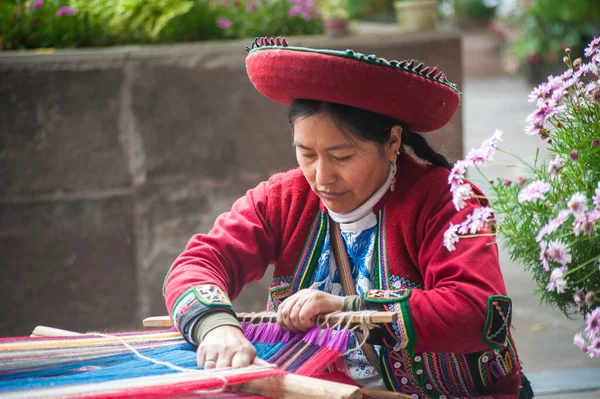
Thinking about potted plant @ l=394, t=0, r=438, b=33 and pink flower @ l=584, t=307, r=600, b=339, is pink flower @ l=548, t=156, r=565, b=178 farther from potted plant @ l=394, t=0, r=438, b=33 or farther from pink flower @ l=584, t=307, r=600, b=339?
potted plant @ l=394, t=0, r=438, b=33

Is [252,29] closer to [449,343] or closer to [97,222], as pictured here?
[97,222]

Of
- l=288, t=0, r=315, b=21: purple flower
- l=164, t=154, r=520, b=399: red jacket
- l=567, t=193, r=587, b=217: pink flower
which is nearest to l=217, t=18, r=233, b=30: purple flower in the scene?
l=288, t=0, r=315, b=21: purple flower

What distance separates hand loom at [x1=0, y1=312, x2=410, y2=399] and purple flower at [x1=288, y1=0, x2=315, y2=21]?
324 centimetres

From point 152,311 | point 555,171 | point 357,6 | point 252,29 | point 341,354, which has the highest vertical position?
point 357,6

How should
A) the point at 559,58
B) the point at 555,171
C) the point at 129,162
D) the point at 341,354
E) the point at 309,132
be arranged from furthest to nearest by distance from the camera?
the point at 559,58 → the point at 129,162 → the point at 309,132 → the point at 341,354 → the point at 555,171

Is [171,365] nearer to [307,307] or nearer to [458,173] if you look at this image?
[307,307]

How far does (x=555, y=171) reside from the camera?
188 cm

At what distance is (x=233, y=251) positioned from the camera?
2404 millimetres

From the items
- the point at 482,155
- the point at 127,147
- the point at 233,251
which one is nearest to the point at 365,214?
the point at 233,251

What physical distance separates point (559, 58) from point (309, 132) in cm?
1172

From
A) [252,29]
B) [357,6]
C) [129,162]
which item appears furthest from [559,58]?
[129,162]

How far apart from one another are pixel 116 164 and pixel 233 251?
2.19m

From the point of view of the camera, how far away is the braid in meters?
2.34

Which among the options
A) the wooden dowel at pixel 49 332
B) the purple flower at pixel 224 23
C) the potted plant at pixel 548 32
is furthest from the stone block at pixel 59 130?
the potted plant at pixel 548 32
